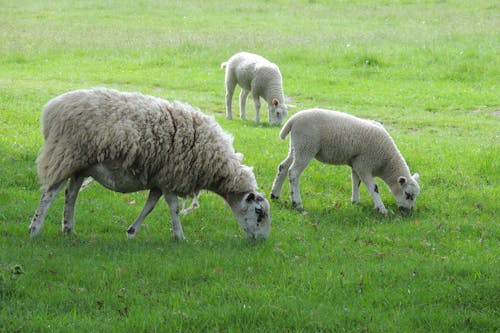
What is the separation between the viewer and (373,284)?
6879 millimetres

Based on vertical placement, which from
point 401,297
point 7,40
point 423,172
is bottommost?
point 7,40

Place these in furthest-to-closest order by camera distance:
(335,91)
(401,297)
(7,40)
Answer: (7,40)
(335,91)
(401,297)

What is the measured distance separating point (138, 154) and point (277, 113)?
871 cm

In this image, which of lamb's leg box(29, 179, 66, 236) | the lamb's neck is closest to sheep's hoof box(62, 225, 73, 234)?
lamb's leg box(29, 179, 66, 236)

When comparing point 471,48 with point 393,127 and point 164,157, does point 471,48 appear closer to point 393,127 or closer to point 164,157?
point 393,127

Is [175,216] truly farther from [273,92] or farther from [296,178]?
[273,92]

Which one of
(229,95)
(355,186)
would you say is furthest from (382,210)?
(229,95)

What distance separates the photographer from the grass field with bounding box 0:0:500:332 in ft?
20.0

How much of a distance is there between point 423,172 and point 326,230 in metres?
3.36

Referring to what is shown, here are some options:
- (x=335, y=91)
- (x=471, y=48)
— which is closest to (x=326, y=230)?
(x=335, y=91)

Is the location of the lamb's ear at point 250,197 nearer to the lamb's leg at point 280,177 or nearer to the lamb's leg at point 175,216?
the lamb's leg at point 175,216

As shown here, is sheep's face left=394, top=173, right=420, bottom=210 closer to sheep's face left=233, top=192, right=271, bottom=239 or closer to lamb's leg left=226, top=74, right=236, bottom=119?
sheep's face left=233, top=192, right=271, bottom=239

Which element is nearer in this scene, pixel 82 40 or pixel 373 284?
pixel 373 284

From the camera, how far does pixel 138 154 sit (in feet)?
26.1
